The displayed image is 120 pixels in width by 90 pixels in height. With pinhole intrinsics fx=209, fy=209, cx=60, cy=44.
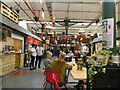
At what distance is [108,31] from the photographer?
3795 millimetres

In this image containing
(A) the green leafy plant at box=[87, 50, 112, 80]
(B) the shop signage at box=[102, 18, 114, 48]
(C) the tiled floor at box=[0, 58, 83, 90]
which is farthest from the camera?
(C) the tiled floor at box=[0, 58, 83, 90]

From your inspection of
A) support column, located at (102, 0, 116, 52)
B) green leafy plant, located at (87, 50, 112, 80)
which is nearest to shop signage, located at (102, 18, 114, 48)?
support column, located at (102, 0, 116, 52)

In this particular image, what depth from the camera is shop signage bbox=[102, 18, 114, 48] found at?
3768 millimetres

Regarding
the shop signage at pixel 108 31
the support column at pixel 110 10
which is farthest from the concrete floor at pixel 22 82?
the support column at pixel 110 10

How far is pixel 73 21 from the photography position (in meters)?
16.7

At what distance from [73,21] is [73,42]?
19672 mm

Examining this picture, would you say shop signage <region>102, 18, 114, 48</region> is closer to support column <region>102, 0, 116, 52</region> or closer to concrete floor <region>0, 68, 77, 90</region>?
support column <region>102, 0, 116, 52</region>

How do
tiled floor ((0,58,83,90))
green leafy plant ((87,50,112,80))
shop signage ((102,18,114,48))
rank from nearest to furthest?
green leafy plant ((87,50,112,80))
shop signage ((102,18,114,48))
tiled floor ((0,58,83,90))

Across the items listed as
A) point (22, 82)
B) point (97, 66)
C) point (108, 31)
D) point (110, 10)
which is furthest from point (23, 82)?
point (97, 66)

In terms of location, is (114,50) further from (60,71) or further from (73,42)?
(73,42)

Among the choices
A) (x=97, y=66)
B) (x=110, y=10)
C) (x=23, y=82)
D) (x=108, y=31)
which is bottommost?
(x=23, y=82)

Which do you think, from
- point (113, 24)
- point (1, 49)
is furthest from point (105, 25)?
point (1, 49)

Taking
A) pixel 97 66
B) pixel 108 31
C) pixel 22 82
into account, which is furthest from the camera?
pixel 22 82

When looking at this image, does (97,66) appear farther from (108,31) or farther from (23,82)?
(23,82)
